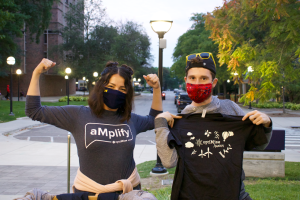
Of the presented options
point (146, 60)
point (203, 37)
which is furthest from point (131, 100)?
point (146, 60)

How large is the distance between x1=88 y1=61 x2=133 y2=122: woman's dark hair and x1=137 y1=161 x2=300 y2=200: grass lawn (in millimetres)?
2383

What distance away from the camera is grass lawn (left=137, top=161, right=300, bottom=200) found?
16.3ft

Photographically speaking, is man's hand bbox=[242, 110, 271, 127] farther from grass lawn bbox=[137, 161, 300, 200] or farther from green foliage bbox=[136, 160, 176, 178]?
green foliage bbox=[136, 160, 176, 178]

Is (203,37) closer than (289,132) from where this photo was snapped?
No

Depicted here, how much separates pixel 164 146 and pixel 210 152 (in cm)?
39

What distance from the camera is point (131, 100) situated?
112 inches

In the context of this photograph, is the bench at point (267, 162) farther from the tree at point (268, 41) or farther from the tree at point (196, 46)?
the tree at point (196, 46)

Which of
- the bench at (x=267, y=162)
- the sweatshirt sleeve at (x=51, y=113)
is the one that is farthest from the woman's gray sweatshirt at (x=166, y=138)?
the bench at (x=267, y=162)

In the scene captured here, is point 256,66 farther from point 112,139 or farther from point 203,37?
point 203,37

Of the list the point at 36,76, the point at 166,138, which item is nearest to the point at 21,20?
the point at 36,76

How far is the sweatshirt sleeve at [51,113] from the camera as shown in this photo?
249 cm

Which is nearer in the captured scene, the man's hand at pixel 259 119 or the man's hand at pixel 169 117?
the man's hand at pixel 259 119

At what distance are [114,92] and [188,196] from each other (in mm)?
1151

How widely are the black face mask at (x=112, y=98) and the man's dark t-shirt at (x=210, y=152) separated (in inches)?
24.6
